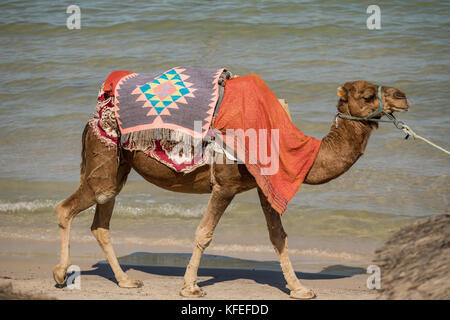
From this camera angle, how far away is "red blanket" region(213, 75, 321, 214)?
19.4ft

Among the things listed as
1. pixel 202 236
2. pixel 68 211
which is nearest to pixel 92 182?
pixel 68 211

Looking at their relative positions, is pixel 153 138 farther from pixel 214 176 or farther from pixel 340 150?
pixel 340 150

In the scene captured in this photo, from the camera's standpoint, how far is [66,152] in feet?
40.7

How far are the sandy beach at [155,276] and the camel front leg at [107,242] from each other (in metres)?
0.10

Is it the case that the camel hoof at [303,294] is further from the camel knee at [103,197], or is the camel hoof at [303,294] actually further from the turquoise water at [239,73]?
the turquoise water at [239,73]

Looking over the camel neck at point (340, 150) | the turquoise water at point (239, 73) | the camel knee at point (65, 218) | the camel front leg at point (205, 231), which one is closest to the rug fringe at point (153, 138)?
the camel front leg at point (205, 231)

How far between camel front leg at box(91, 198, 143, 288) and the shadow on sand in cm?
32

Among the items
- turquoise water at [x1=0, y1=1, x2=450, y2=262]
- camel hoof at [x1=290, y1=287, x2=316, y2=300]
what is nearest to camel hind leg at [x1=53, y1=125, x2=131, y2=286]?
camel hoof at [x1=290, y1=287, x2=316, y2=300]

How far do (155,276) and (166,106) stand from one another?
2.00 metres

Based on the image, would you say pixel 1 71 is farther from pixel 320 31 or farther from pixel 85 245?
pixel 85 245

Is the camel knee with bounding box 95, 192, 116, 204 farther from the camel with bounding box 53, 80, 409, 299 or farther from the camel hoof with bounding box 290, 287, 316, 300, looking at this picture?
the camel hoof with bounding box 290, 287, 316, 300

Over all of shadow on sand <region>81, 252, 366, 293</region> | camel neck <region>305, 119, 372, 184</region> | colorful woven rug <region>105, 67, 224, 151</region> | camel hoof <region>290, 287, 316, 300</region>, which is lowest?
shadow on sand <region>81, 252, 366, 293</region>

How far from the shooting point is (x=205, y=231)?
20.5 feet

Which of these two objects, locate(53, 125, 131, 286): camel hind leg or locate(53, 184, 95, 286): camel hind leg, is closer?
locate(53, 125, 131, 286): camel hind leg
